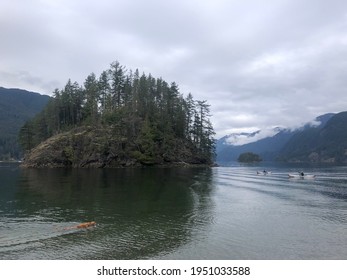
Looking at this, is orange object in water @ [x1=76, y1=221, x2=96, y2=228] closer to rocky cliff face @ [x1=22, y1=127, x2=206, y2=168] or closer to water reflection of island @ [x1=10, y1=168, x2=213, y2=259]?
water reflection of island @ [x1=10, y1=168, x2=213, y2=259]

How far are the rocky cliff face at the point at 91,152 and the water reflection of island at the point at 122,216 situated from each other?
234 feet

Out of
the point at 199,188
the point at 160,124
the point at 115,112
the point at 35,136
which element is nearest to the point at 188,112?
the point at 160,124

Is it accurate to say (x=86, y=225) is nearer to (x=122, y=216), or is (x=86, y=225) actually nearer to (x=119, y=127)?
(x=122, y=216)

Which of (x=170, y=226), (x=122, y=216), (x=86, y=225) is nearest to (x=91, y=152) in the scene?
(x=122, y=216)

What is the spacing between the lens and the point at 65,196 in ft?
172

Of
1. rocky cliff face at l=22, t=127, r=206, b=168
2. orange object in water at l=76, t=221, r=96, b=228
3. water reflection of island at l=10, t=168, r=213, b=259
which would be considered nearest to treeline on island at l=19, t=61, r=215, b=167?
rocky cliff face at l=22, t=127, r=206, b=168

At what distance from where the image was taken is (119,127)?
141 metres

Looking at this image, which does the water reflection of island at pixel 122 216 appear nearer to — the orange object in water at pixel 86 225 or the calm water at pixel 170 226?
the calm water at pixel 170 226


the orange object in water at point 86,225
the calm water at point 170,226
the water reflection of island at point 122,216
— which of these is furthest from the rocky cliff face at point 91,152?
the orange object in water at point 86,225

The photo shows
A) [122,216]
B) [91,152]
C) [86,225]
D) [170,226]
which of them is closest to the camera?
[86,225]

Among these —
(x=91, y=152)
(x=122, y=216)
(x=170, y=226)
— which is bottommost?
(x=170, y=226)

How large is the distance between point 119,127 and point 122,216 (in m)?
106

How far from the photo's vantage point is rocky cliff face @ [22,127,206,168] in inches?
5290
